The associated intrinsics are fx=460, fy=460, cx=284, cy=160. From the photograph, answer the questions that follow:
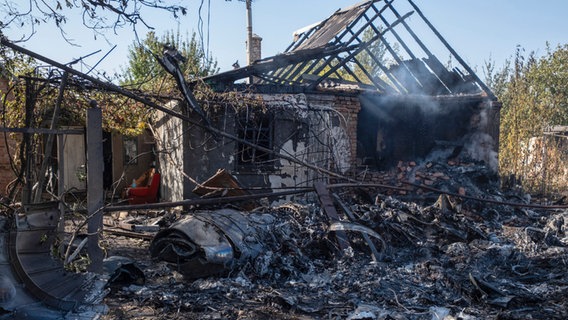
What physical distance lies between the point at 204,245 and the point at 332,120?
6.98 metres

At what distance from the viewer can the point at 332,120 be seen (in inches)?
473

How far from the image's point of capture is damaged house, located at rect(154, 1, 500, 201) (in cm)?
1090

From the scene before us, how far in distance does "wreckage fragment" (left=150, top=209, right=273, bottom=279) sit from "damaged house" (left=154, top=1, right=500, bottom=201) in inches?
129

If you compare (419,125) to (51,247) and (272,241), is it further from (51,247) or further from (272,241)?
(51,247)

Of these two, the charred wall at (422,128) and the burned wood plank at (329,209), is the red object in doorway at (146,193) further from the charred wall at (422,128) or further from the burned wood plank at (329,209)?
the burned wood plank at (329,209)

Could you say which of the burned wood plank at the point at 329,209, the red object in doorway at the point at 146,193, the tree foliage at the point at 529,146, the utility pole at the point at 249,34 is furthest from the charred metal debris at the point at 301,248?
the utility pole at the point at 249,34

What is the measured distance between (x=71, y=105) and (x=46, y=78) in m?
2.31

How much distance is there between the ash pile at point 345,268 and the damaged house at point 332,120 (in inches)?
98.3

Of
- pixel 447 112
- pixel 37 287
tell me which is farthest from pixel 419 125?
pixel 37 287

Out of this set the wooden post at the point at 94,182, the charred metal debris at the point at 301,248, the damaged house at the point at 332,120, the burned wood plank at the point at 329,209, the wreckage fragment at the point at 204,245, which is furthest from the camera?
the damaged house at the point at 332,120

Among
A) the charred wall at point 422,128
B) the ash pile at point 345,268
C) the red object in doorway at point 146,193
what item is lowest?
the ash pile at point 345,268

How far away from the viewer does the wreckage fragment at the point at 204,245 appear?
5.80 meters

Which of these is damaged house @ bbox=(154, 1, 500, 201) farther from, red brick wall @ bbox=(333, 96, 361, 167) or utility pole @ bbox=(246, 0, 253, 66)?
utility pole @ bbox=(246, 0, 253, 66)

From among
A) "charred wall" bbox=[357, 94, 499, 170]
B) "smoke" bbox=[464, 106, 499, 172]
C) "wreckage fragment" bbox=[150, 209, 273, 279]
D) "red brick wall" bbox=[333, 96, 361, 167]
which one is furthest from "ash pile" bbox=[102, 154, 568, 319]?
"charred wall" bbox=[357, 94, 499, 170]
